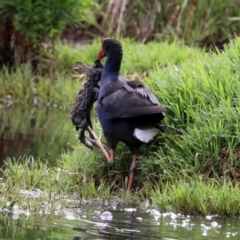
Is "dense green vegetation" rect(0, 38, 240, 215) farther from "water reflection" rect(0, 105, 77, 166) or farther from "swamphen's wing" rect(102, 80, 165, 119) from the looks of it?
"water reflection" rect(0, 105, 77, 166)

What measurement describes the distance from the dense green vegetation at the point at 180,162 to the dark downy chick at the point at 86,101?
0.24 meters

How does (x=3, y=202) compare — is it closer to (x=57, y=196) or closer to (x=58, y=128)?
(x=57, y=196)

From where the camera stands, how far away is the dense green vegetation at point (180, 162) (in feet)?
23.1

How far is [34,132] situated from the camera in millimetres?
11625

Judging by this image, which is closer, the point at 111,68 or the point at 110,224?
the point at 110,224

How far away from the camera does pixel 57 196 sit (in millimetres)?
7613

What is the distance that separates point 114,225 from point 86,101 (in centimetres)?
207

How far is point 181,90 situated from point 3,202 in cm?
210

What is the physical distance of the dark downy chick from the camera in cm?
827

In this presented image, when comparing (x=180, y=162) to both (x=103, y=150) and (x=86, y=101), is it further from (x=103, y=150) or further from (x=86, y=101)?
(x=86, y=101)

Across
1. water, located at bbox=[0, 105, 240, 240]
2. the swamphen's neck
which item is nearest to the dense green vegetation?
water, located at bbox=[0, 105, 240, 240]

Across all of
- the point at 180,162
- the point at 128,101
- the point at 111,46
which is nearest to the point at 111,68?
the point at 111,46

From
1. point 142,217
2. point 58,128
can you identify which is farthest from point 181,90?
point 58,128

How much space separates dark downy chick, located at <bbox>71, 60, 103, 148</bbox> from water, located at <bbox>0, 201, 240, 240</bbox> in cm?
122
